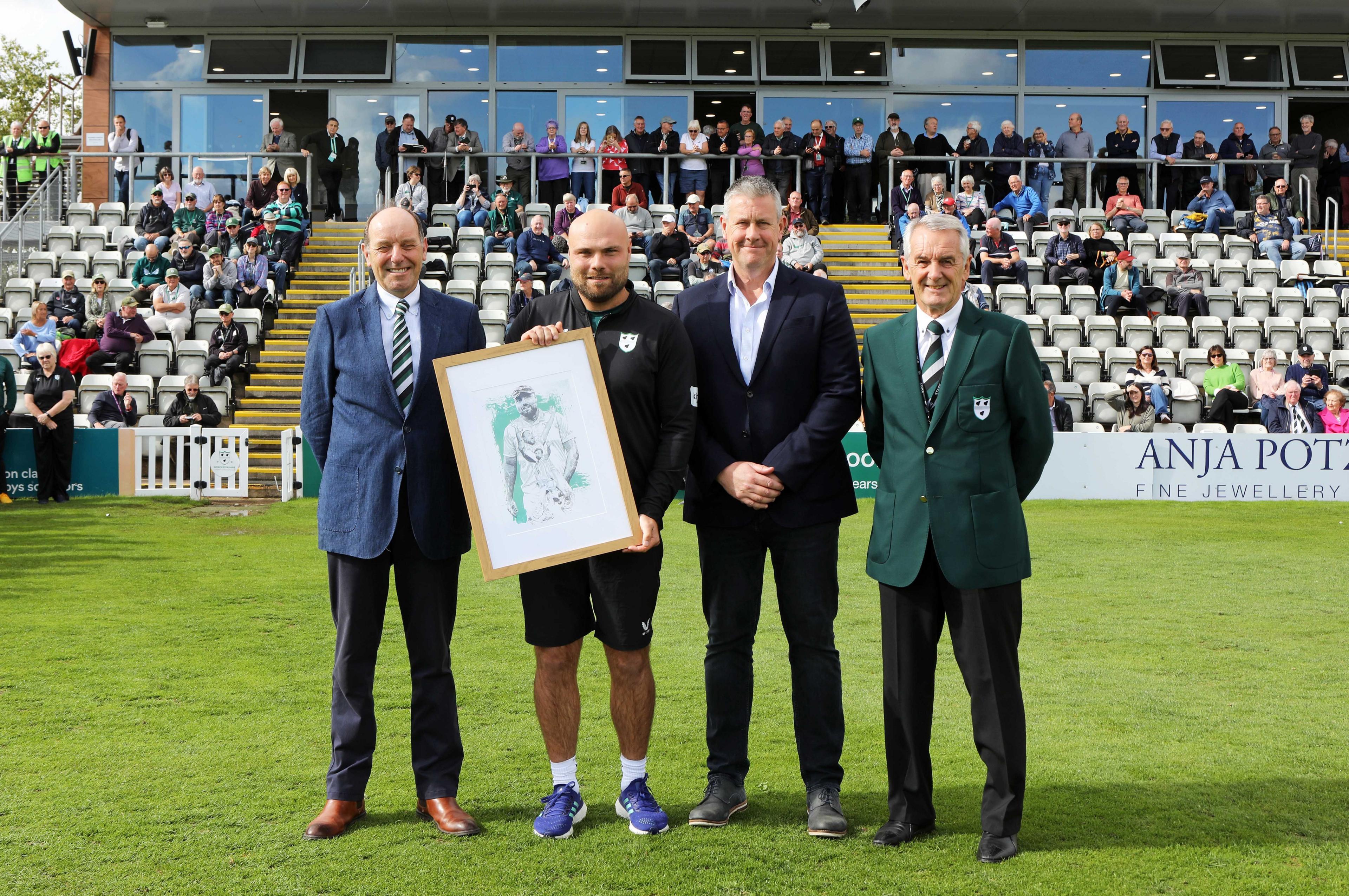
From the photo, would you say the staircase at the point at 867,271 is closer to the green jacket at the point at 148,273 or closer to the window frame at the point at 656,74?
the window frame at the point at 656,74

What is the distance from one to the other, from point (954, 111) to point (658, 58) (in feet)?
19.7

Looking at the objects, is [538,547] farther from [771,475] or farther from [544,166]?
[544,166]

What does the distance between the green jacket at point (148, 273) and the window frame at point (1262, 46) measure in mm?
20135

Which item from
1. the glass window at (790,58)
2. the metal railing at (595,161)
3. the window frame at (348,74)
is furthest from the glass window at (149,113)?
Answer: the glass window at (790,58)

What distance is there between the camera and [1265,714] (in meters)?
5.19

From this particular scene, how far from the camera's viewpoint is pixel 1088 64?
23281mm

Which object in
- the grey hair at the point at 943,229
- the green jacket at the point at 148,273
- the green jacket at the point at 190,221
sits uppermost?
the green jacket at the point at 190,221

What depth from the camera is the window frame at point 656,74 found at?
74.3 feet

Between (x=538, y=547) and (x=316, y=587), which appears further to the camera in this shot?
(x=316, y=587)

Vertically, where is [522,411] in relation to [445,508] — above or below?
above

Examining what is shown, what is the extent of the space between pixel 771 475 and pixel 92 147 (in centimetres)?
2245

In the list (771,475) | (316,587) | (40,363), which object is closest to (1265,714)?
(771,475)

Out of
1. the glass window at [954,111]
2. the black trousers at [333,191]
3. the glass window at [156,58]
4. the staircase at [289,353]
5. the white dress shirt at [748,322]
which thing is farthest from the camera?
the glass window at [954,111]

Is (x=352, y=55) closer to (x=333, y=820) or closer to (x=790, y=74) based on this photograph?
(x=790, y=74)
